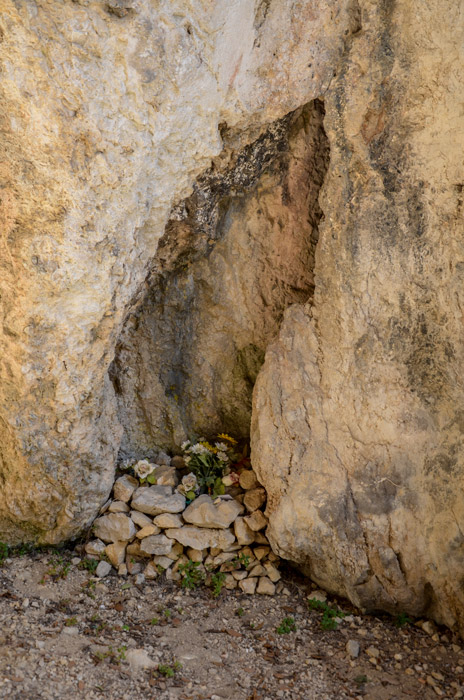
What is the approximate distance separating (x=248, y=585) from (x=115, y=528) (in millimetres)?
917

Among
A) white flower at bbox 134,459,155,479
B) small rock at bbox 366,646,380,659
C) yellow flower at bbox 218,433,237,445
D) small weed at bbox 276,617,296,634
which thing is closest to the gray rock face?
white flower at bbox 134,459,155,479

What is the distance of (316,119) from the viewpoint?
3.78m

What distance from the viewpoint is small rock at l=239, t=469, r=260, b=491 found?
4.24m

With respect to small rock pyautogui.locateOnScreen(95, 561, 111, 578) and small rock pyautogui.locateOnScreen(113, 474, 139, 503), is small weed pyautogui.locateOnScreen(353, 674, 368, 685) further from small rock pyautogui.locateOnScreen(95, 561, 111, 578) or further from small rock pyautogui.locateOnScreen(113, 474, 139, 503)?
small rock pyautogui.locateOnScreen(113, 474, 139, 503)

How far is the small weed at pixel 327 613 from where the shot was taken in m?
3.68

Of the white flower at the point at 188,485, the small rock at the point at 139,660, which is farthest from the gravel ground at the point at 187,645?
the white flower at the point at 188,485

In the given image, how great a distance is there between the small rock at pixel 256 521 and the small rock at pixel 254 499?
0.05m

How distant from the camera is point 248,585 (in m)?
3.92

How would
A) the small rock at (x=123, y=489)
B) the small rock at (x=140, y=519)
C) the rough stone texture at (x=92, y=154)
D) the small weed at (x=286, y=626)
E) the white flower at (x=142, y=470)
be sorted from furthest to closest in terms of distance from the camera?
1. the white flower at (x=142, y=470)
2. the small rock at (x=123, y=489)
3. the small rock at (x=140, y=519)
4. the small weed at (x=286, y=626)
5. the rough stone texture at (x=92, y=154)

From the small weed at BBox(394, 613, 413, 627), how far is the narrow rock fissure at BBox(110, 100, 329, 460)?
1.55 m

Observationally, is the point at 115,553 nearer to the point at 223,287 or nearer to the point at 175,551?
the point at 175,551

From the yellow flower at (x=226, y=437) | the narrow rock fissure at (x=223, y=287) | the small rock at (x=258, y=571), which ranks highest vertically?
the narrow rock fissure at (x=223, y=287)

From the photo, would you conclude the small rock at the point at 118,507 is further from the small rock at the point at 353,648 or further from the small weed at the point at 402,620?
the small weed at the point at 402,620

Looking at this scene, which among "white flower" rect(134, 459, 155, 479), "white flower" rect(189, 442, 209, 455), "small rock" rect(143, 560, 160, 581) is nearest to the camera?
"small rock" rect(143, 560, 160, 581)
